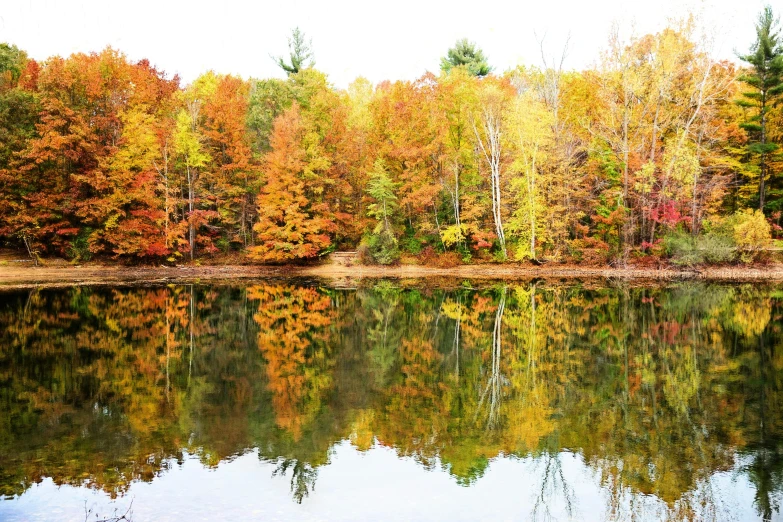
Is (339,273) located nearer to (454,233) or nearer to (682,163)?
(454,233)

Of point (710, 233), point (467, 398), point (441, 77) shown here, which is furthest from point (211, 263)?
point (467, 398)

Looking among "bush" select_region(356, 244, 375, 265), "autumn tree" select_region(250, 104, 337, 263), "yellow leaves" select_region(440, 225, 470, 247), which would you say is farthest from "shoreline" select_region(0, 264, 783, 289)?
"yellow leaves" select_region(440, 225, 470, 247)

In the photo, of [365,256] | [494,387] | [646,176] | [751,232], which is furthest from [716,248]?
[494,387]

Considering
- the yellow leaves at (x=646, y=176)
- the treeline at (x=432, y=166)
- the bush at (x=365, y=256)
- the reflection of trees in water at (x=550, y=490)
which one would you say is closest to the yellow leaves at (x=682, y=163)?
the treeline at (x=432, y=166)

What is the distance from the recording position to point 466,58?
186ft

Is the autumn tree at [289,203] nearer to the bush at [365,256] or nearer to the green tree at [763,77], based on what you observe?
the bush at [365,256]

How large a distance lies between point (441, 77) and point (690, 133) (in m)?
16.9

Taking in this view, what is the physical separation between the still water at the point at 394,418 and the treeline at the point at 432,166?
19.7 metres

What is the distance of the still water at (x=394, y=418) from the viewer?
8133mm

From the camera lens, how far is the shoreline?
36.8 m

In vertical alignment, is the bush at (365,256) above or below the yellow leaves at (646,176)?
below

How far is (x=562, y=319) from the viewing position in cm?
2192

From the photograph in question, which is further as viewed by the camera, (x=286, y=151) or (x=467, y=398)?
(x=286, y=151)

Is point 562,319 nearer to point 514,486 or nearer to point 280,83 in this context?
point 514,486
